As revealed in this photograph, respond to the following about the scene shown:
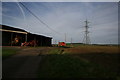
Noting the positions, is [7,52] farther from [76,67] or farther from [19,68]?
[76,67]

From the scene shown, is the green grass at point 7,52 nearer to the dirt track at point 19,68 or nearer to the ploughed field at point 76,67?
the ploughed field at point 76,67

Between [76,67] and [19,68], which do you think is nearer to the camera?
[19,68]

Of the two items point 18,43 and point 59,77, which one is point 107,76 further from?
point 18,43

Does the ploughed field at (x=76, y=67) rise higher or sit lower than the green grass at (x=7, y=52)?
lower

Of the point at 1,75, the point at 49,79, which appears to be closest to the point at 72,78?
the point at 49,79

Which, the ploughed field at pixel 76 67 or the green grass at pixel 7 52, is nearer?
the ploughed field at pixel 76 67

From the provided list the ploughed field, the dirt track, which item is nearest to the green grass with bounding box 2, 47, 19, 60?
the ploughed field

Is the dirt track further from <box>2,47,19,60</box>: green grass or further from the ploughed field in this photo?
<box>2,47,19,60</box>: green grass

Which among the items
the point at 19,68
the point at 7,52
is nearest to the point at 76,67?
the point at 19,68

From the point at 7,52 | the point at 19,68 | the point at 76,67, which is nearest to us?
the point at 19,68

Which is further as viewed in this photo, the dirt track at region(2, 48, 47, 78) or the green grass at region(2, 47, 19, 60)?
the green grass at region(2, 47, 19, 60)

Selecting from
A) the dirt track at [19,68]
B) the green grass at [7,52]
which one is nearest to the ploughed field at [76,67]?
the dirt track at [19,68]

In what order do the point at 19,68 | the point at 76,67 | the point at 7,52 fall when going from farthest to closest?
1. the point at 7,52
2. the point at 76,67
3. the point at 19,68

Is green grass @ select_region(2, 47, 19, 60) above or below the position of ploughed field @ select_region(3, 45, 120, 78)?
above
